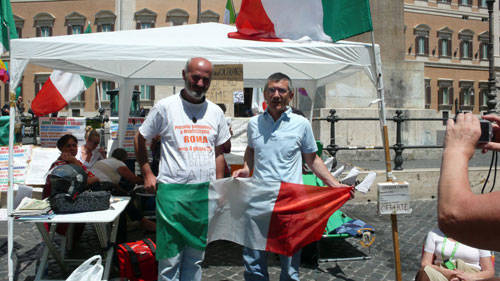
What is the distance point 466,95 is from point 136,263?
4741 cm

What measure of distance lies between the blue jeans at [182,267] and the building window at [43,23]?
131 feet

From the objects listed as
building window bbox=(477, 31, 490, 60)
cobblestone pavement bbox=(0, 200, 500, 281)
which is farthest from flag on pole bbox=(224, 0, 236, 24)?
building window bbox=(477, 31, 490, 60)

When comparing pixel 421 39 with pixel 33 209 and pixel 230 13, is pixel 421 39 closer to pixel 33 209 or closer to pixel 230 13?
pixel 230 13

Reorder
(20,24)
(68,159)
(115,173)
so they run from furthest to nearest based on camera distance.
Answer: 1. (20,24)
2. (115,173)
3. (68,159)

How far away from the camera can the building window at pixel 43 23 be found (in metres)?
36.2

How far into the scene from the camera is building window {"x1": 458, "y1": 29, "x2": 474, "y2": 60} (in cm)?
4325

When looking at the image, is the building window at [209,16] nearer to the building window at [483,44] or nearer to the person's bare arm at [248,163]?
the building window at [483,44]

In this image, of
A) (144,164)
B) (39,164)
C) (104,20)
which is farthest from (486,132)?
(104,20)

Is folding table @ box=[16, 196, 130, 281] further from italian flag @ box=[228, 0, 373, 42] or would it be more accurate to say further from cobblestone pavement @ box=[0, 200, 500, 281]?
italian flag @ box=[228, 0, 373, 42]

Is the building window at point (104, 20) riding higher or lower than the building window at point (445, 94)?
higher

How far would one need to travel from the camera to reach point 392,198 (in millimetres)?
3111

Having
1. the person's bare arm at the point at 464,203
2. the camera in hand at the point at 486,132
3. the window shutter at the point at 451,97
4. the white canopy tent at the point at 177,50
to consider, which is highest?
the window shutter at the point at 451,97

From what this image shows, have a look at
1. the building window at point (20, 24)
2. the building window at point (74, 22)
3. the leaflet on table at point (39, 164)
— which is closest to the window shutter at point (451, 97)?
the building window at point (74, 22)

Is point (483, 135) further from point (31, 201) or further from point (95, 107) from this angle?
point (95, 107)
